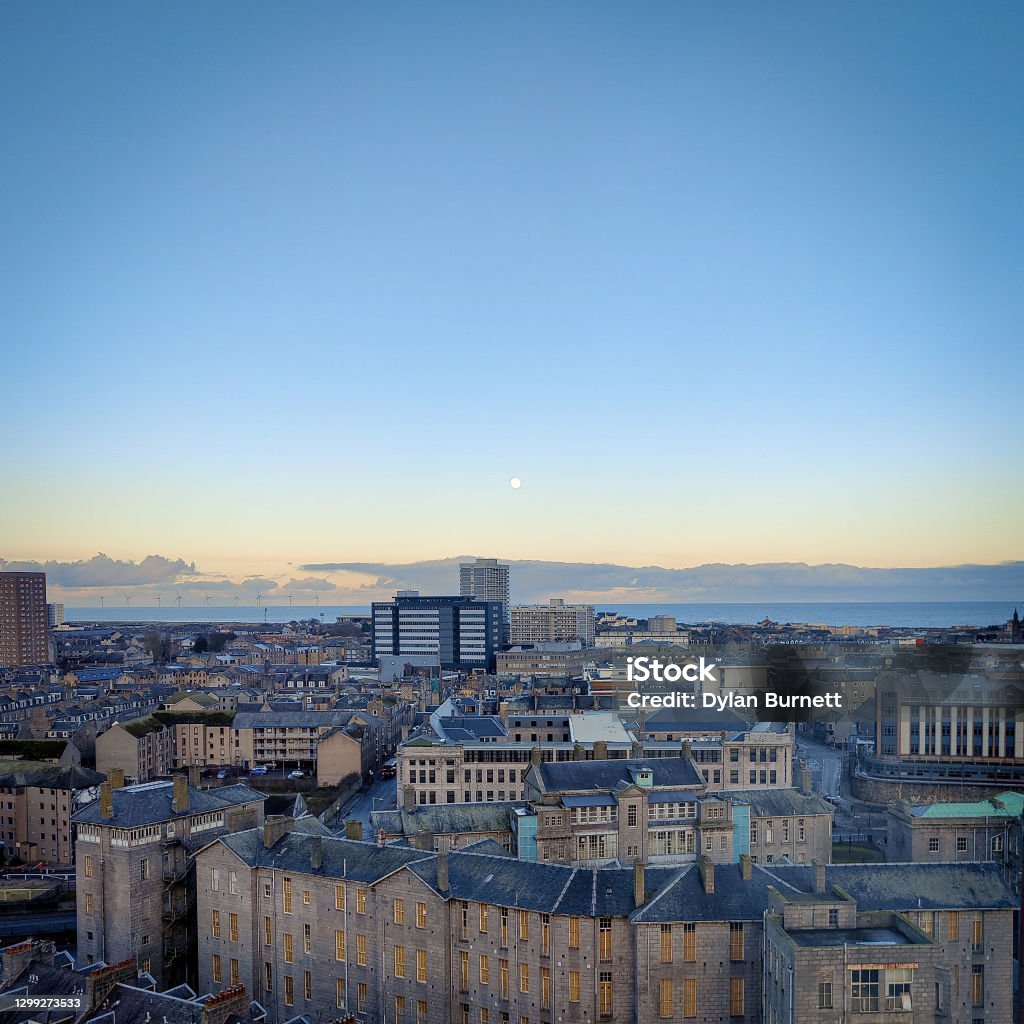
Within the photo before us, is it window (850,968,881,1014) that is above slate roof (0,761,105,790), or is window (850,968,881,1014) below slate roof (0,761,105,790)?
above

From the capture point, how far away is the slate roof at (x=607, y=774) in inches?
1912

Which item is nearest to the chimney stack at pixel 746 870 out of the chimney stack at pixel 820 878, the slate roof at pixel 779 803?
the chimney stack at pixel 820 878

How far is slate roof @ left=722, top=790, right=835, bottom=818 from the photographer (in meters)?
49.5

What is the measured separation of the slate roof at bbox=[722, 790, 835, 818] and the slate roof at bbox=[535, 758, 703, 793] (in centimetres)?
256

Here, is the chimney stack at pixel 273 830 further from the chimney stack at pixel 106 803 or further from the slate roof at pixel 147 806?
the chimney stack at pixel 106 803

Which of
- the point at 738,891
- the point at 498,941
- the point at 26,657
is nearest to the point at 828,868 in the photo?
the point at 738,891

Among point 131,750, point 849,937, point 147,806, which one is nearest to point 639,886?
point 849,937

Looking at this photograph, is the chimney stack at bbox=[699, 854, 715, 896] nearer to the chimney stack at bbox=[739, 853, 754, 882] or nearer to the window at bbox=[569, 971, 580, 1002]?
the chimney stack at bbox=[739, 853, 754, 882]

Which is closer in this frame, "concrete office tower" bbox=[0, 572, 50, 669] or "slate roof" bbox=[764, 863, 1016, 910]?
"slate roof" bbox=[764, 863, 1016, 910]

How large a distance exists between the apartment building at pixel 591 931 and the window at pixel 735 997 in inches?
1.2

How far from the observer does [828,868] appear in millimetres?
33438

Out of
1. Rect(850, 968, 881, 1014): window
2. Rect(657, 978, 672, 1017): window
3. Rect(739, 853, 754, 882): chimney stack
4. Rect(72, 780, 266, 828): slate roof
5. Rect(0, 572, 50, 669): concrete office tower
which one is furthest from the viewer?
Rect(0, 572, 50, 669): concrete office tower

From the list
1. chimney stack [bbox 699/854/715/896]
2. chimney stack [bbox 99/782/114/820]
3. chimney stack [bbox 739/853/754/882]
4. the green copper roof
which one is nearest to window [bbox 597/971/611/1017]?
chimney stack [bbox 699/854/715/896]

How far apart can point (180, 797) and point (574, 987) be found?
19102 millimetres
